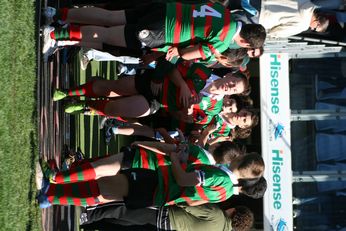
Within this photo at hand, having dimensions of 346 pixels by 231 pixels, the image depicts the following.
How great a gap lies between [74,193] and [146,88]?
186 centimetres

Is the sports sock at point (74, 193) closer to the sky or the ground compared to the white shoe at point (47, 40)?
closer to the ground

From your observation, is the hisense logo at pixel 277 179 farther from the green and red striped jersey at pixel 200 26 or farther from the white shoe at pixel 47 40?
the white shoe at pixel 47 40

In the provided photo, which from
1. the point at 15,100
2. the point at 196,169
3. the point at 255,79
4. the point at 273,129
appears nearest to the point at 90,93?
the point at 15,100

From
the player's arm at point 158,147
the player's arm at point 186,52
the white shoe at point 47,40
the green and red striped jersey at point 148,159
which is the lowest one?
the green and red striped jersey at point 148,159

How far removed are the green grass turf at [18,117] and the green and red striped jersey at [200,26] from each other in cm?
151

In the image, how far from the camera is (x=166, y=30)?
634 centimetres

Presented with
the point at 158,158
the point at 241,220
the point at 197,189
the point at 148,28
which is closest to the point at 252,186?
the point at 197,189

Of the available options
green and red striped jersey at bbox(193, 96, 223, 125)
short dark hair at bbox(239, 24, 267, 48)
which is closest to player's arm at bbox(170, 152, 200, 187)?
short dark hair at bbox(239, 24, 267, 48)

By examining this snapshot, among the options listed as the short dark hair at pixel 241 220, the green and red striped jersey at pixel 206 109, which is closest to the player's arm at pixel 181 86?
the green and red striped jersey at pixel 206 109

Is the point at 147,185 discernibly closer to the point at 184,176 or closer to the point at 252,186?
the point at 184,176

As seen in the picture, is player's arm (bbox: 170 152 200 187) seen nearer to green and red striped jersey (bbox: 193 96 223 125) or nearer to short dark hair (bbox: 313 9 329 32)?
green and red striped jersey (bbox: 193 96 223 125)

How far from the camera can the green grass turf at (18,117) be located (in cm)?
563

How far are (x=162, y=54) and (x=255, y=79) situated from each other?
13.4ft

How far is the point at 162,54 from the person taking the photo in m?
7.84
